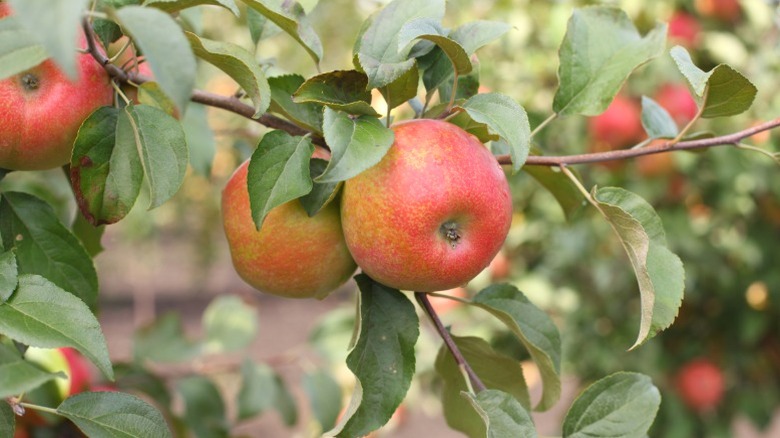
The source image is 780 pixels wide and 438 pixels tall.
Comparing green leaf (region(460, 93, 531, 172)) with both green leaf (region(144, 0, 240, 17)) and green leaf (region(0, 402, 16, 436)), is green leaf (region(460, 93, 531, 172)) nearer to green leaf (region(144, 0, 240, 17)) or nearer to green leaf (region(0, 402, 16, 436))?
green leaf (region(144, 0, 240, 17))

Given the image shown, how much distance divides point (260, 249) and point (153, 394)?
528 millimetres

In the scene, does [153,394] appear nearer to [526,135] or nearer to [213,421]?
[213,421]

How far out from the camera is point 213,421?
1136mm

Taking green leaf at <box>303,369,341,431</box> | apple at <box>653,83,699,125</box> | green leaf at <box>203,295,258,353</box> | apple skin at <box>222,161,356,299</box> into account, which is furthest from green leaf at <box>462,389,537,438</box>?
apple at <box>653,83,699,125</box>

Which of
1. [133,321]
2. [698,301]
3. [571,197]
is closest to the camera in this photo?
[571,197]

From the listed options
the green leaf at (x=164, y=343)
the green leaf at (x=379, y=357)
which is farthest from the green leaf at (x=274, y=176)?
the green leaf at (x=164, y=343)

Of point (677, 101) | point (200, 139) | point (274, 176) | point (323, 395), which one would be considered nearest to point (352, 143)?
point (274, 176)

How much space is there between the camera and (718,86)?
0.65 m

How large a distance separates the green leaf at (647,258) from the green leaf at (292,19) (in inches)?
9.9

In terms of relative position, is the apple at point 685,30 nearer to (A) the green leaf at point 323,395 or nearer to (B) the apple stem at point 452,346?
(A) the green leaf at point 323,395

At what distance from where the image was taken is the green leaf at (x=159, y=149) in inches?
22.1

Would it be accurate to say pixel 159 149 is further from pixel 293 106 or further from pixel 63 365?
pixel 63 365

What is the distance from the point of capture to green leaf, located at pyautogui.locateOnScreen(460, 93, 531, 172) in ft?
1.85

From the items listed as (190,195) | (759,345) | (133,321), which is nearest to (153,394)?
(759,345)
